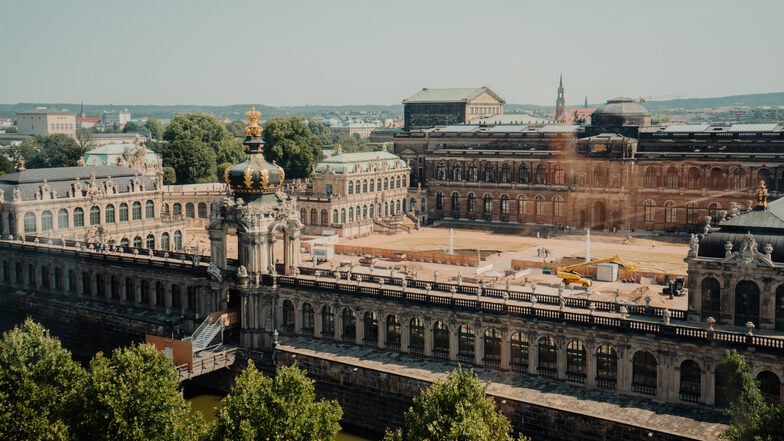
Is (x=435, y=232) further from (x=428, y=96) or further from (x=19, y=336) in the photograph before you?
(x=19, y=336)

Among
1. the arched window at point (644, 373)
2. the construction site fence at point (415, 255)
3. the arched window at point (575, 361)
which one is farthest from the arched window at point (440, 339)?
the construction site fence at point (415, 255)

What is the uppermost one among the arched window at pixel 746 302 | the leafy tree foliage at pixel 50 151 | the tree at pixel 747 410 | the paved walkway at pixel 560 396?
the leafy tree foliage at pixel 50 151

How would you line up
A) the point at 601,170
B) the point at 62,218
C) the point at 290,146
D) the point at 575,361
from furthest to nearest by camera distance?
the point at 290,146
the point at 601,170
the point at 62,218
the point at 575,361

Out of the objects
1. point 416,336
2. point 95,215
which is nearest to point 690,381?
point 416,336

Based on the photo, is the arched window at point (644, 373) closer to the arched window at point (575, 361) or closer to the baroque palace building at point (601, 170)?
the arched window at point (575, 361)

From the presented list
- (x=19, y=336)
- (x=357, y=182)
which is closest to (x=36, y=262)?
(x=19, y=336)

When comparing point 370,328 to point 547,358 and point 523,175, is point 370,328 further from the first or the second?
point 523,175
